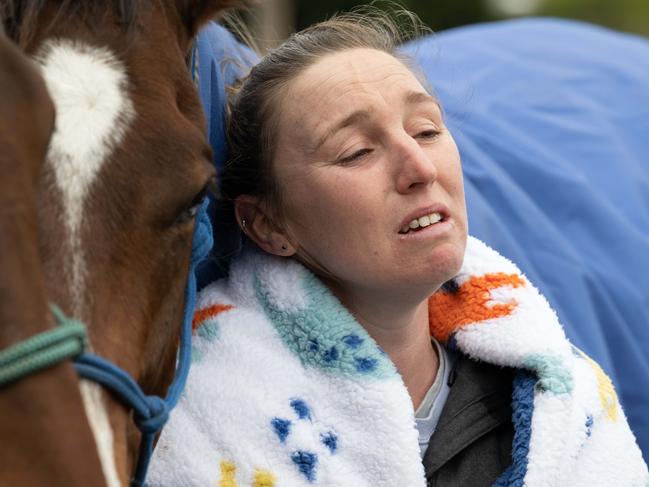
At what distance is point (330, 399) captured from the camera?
1208 mm

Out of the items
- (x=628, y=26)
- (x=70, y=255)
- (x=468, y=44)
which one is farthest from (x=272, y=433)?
(x=628, y=26)

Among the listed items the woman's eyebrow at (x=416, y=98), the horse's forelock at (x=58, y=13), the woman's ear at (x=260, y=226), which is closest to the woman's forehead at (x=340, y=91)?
the woman's eyebrow at (x=416, y=98)

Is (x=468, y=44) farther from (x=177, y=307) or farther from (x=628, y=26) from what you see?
(x=628, y=26)

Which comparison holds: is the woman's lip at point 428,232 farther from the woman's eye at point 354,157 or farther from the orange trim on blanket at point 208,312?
the orange trim on blanket at point 208,312

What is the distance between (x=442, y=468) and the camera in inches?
49.3

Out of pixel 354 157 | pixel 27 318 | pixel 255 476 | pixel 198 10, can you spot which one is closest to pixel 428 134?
pixel 354 157

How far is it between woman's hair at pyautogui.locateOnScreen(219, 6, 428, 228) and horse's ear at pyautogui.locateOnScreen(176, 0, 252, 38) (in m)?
0.19

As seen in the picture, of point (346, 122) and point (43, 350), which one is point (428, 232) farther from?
point (43, 350)

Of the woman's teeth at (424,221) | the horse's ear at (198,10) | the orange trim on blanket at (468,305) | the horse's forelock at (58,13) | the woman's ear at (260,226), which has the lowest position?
the orange trim on blanket at (468,305)

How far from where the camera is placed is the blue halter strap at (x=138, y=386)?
836 mm

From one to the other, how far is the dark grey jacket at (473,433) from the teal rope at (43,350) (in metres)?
0.58

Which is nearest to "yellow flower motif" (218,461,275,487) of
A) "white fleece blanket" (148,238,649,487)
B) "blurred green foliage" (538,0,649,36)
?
"white fleece blanket" (148,238,649,487)

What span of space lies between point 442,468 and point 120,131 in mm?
617

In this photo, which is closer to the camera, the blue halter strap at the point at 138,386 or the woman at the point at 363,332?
the blue halter strap at the point at 138,386
